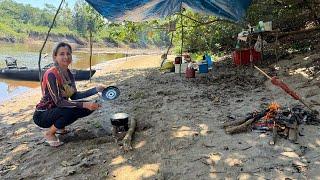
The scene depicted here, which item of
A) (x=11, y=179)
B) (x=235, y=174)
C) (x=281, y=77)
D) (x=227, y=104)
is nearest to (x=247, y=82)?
(x=281, y=77)

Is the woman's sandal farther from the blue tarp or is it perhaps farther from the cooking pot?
the blue tarp

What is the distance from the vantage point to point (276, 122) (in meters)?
4.20

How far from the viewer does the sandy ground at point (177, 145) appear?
11.6 ft

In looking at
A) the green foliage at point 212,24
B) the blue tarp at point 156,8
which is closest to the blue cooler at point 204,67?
the green foliage at point 212,24

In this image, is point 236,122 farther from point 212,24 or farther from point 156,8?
point 212,24

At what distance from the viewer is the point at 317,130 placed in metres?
4.16

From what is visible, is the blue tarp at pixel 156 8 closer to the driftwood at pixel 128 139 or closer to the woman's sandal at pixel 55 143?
the driftwood at pixel 128 139

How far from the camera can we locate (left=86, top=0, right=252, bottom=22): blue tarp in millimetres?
6012

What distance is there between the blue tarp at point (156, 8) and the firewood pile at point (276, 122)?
96.1 inches

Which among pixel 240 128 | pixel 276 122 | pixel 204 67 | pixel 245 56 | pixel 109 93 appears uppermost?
pixel 245 56

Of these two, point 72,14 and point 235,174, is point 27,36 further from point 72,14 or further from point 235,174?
point 235,174

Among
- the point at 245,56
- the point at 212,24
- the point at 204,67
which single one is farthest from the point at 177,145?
the point at 212,24

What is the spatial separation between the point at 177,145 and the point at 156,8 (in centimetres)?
296

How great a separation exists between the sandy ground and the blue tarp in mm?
1508
